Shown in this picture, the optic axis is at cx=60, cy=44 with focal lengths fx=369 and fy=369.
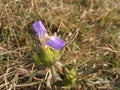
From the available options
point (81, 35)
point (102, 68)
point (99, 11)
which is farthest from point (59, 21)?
point (102, 68)

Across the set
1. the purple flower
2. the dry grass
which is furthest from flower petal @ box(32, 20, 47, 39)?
the dry grass

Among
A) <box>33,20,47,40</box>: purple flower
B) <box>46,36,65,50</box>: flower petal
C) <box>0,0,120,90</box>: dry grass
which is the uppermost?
<box>33,20,47,40</box>: purple flower

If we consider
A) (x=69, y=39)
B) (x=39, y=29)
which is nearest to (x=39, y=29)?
(x=39, y=29)

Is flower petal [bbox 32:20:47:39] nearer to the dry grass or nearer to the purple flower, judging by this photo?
the purple flower

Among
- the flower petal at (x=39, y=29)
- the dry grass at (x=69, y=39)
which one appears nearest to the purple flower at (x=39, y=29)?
the flower petal at (x=39, y=29)

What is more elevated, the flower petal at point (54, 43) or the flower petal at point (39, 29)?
the flower petal at point (39, 29)

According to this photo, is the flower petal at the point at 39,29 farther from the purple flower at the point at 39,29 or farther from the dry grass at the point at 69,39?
the dry grass at the point at 69,39

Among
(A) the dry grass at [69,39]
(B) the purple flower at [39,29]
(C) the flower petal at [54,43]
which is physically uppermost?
(B) the purple flower at [39,29]

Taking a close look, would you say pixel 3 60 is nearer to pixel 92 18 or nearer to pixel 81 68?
pixel 81 68
